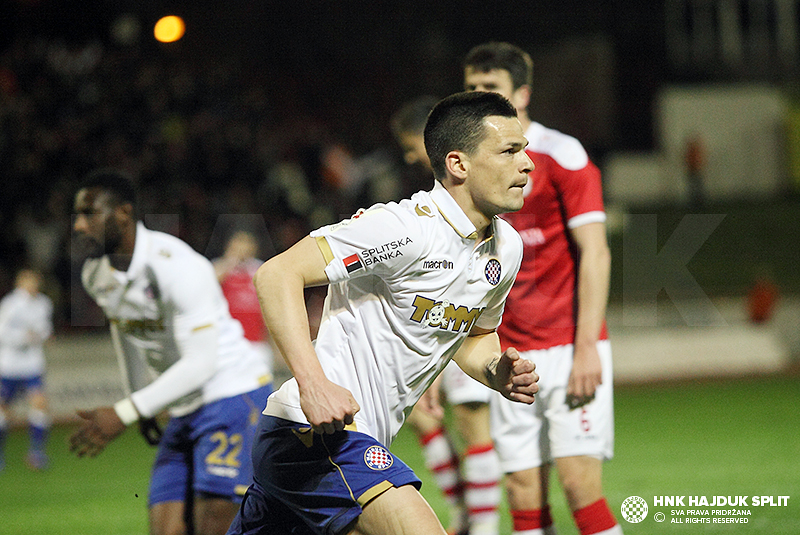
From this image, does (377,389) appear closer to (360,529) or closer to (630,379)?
(360,529)

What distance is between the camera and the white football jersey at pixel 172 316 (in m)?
4.46

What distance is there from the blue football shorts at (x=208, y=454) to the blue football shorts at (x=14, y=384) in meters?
7.59

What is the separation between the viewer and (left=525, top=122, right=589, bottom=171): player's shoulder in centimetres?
428

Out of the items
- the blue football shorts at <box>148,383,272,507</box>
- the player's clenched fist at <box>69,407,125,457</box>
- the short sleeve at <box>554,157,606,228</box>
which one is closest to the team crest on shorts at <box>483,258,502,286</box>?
the short sleeve at <box>554,157,606,228</box>

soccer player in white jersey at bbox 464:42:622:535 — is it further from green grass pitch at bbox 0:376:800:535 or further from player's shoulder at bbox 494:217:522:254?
green grass pitch at bbox 0:376:800:535

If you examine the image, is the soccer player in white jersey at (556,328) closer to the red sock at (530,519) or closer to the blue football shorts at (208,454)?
the red sock at (530,519)

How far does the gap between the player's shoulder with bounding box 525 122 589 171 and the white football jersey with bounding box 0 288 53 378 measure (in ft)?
29.0

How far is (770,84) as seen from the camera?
24.1m

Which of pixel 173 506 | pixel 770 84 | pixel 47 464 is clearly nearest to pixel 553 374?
pixel 173 506

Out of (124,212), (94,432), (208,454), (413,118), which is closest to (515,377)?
(94,432)

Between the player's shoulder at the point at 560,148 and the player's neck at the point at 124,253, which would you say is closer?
the player's shoulder at the point at 560,148

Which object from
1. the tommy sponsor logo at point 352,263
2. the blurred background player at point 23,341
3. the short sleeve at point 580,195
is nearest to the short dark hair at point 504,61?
the short sleeve at point 580,195

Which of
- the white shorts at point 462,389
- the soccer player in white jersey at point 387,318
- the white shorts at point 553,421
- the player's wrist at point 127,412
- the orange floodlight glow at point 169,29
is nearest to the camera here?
the soccer player in white jersey at point 387,318

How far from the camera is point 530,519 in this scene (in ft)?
14.1
